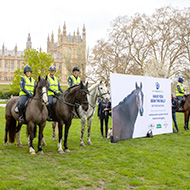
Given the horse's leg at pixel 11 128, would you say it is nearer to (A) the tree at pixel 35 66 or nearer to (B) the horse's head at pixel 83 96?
(B) the horse's head at pixel 83 96

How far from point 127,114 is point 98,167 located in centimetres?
395

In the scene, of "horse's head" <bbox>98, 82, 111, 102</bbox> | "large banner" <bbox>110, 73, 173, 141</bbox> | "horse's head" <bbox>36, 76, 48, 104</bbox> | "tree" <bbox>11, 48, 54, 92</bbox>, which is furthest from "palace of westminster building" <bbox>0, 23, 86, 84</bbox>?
"horse's head" <bbox>36, 76, 48, 104</bbox>

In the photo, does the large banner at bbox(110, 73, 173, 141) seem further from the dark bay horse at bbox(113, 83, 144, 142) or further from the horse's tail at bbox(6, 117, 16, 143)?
the horse's tail at bbox(6, 117, 16, 143)

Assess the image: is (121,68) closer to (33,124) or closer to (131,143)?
(131,143)

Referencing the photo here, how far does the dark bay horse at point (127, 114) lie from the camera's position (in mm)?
8945

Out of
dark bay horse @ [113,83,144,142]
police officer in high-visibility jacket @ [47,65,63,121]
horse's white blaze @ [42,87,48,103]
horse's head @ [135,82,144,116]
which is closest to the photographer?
horse's white blaze @ [42,87,48,103]

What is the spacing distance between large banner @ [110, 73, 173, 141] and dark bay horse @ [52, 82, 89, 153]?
172 centimetres

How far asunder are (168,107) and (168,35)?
2471 cm

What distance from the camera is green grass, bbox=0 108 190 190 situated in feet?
15.4

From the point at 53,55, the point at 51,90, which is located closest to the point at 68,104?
the point at 51,90

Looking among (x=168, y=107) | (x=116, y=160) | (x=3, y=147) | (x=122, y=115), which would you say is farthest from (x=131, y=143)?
(x=3, y=147)

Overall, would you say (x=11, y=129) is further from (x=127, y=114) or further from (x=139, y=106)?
(x=139, y=106)

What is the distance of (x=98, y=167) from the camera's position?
5844mm

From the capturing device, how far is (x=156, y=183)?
4785mm
